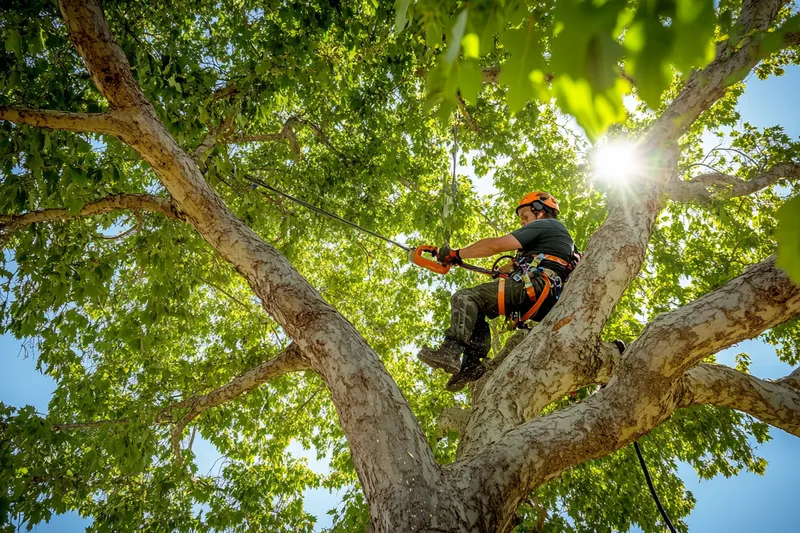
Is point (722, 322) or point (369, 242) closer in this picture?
point (722, 322)

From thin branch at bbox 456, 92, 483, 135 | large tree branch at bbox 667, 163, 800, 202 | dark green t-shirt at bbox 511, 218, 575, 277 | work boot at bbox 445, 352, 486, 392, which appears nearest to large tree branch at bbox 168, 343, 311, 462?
work boot at bbox 445, 352, 486, 392

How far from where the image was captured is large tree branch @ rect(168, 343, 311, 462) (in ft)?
9.34

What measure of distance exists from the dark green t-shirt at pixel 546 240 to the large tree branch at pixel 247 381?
2137 millimetres

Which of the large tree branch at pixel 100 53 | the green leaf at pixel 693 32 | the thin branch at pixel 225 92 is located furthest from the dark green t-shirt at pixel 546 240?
the thin branch at pixel 225 92

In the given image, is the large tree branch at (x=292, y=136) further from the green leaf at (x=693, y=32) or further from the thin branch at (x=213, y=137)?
the green leaf at (x=693, y=32)

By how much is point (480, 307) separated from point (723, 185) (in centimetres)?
395

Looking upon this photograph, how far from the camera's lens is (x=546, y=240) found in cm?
391

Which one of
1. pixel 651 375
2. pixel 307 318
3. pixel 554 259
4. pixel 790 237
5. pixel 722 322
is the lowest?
pixel 790 237

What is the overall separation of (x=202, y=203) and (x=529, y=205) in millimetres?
3061

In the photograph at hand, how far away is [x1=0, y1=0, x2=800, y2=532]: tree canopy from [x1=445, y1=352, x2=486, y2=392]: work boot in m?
0.29

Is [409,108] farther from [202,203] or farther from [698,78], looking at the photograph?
[202,203]

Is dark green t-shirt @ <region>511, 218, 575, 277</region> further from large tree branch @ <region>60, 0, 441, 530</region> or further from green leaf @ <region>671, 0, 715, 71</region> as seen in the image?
green leaf @ <region>671, 0, 715, 71</region>

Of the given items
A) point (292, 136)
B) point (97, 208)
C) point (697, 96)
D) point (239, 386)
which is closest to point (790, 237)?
point (239, 386)

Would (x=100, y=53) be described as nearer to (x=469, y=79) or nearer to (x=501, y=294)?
(x=469, y=79)
